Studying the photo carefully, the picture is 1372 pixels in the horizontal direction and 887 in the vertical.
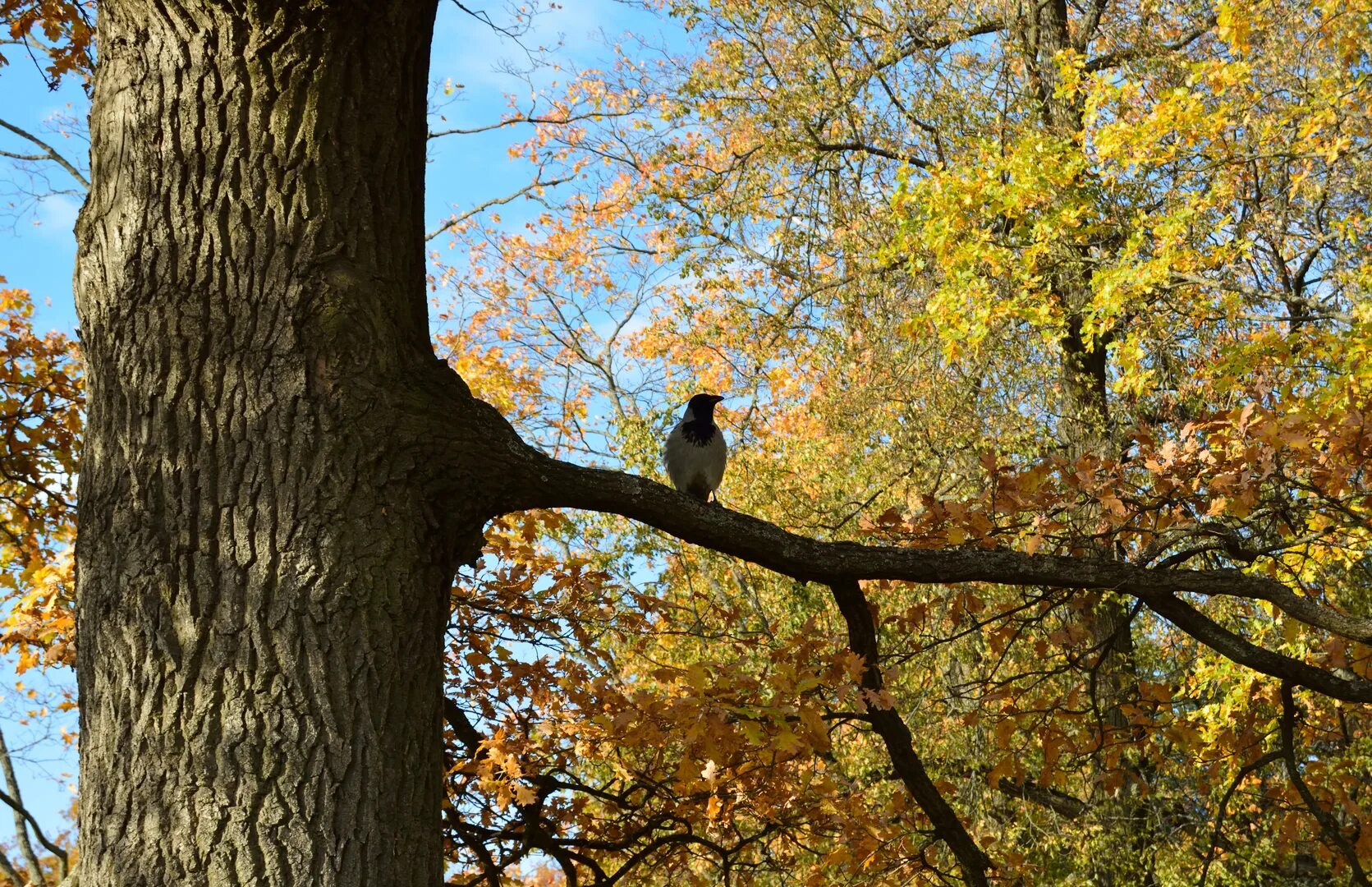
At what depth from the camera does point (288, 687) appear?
2566mm

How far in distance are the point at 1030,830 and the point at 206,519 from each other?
756 centimetres

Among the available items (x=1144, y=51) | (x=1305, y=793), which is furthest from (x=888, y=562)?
(x=1144, y=51)

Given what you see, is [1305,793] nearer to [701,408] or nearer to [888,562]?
[888,562]

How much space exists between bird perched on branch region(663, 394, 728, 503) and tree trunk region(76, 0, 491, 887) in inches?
139

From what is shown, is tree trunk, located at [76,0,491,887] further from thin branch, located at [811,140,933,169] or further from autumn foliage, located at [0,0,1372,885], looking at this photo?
thin branch, located at [811,140,933,169]

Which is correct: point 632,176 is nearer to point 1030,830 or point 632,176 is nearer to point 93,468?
point 1030,830

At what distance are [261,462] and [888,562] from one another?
196 cm

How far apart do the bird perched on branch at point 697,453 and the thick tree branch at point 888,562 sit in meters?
2.90

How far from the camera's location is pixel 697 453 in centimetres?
662

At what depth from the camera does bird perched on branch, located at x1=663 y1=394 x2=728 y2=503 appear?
21.8 ft

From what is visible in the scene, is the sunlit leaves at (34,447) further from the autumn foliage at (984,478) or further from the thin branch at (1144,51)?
the thin branch at (1144,51)

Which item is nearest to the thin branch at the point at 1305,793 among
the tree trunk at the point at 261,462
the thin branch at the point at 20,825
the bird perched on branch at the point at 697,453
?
the tree trunk at the point at 261,462

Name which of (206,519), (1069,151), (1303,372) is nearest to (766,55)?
(1069,151)

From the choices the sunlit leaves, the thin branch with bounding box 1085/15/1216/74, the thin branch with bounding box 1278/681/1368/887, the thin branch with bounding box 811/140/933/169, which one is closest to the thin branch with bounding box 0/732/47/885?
the sunlit leaves
